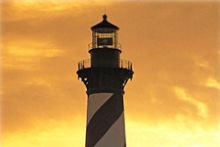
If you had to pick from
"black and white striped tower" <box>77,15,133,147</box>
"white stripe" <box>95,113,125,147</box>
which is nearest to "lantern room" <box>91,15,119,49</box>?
"black and white striped tower" <box>77,15,133,147</box>

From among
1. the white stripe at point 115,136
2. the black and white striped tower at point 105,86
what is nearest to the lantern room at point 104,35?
the black and white striped tower at point 105,86

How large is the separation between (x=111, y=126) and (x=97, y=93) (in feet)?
5.70

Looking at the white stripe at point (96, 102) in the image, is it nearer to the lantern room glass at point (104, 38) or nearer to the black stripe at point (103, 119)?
the black stripe at point (103, 119)

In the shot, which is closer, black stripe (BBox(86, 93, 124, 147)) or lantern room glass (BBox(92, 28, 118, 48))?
black stripe (BBox(86, 93, 124, 147))

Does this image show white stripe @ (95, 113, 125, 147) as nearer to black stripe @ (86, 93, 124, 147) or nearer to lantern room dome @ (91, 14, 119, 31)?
black stripe @ (86, 93, 124, 147)

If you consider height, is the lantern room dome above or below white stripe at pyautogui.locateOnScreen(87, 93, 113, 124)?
above

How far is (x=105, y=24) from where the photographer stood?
5391 cm

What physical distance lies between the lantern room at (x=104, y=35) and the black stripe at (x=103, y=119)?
2670mm

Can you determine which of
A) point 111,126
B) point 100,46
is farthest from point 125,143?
point 100,46

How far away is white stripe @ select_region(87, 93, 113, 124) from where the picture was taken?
52.5 meters

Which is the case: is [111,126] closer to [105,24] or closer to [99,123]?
[99,123]

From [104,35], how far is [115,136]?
17.0 ft

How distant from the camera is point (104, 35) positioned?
54.0m

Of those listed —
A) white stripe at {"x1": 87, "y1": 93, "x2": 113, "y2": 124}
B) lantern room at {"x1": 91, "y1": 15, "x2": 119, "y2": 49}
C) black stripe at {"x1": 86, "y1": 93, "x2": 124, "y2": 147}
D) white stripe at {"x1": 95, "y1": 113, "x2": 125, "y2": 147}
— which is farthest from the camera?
lantern room at {"x1": 91, "y1": 15, "x2": 119, "y2": 49}
